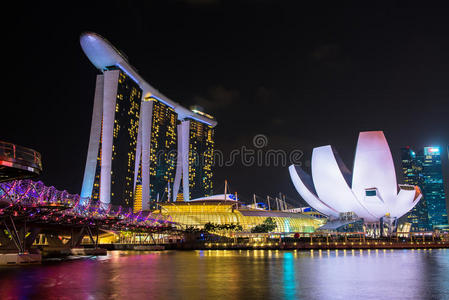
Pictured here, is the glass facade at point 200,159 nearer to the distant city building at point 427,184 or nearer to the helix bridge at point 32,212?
the distant city building at point 427,184

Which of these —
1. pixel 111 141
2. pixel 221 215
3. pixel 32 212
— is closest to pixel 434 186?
pixel 221 215

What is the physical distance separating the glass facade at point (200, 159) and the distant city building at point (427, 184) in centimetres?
7795

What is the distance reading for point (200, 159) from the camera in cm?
12419

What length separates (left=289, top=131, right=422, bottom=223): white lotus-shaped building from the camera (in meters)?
56.0

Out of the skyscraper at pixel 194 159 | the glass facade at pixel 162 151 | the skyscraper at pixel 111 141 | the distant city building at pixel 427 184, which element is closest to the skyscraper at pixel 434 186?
the distant city building at pixel 427 184

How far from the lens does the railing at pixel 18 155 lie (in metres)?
11.6

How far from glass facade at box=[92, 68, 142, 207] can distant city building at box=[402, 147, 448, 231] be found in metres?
112

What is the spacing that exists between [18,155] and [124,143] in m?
65.7

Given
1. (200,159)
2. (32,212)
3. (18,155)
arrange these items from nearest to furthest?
(18,155) < (32,212) < (200,159)

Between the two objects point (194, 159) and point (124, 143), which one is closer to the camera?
point (124, 143)

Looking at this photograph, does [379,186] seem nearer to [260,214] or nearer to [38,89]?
[260,214]

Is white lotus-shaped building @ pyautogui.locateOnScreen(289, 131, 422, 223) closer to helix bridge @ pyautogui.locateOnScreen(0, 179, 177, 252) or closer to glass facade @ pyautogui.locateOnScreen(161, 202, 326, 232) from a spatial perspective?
glass facade @ pyautogui.locateOnScreen(161, 202, 326, 232)

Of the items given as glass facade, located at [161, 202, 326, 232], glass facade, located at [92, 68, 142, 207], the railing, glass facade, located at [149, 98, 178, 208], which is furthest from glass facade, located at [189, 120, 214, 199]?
the railing

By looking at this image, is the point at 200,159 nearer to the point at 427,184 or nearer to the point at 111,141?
the point at 111,141
